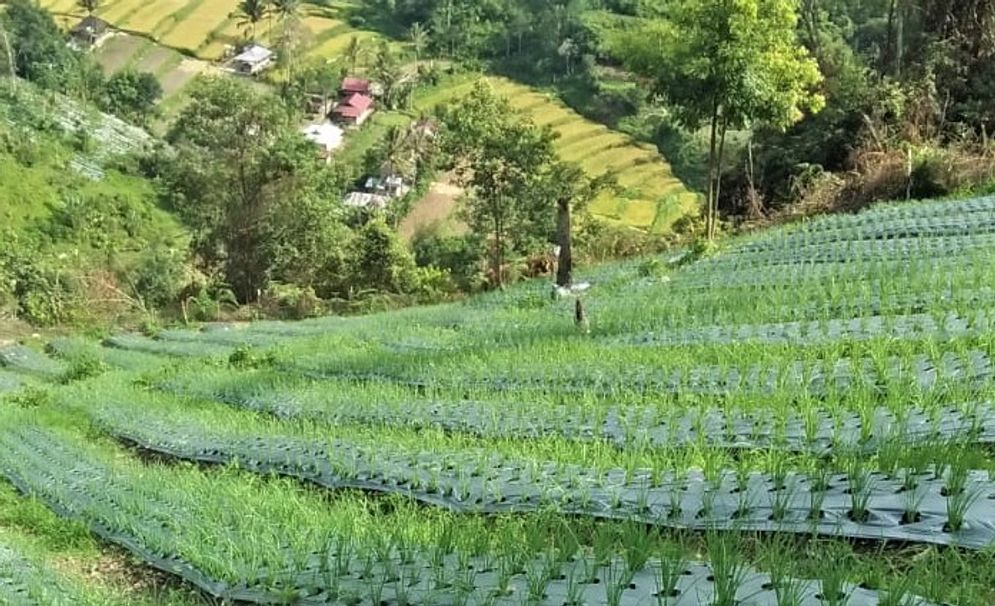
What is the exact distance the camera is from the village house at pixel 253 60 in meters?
64.2

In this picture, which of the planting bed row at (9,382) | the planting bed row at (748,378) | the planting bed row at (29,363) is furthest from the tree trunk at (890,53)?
the planting bed row at (9,382)

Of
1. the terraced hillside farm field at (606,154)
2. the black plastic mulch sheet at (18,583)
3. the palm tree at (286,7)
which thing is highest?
the black plastic mulch sheet at (18,583)

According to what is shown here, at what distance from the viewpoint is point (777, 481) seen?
3.18 metres

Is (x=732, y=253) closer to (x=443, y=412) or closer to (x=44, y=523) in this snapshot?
(x=443, y=412)

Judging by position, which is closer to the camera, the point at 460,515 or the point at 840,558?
the point at 840,558

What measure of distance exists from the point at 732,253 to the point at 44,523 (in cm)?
1085

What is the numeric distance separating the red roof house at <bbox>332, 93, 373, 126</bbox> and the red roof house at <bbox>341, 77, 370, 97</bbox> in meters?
0.35

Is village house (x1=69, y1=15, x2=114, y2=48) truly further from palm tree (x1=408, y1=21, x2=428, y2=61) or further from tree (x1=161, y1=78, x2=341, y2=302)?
tree (x1=161, y1=78, x2=341, y2=302)

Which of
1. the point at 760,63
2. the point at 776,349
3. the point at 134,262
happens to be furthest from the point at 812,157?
the point at 134,262

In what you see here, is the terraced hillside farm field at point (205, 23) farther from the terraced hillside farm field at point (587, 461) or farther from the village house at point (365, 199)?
the terraced hillside farm field at point (587, 461)

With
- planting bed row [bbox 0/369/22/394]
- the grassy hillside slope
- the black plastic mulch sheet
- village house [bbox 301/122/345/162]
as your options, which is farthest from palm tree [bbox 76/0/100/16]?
the black plastic mulch sheet

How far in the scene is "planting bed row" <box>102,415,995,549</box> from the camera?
2.63 m

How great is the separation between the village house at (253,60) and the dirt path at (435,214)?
23394 millimetres

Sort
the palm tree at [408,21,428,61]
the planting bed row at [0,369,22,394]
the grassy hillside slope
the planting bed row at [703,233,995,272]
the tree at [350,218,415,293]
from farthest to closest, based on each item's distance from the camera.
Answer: the palm tree at [408,21,428,61]
the grassy hillside slope
the tree at [350,218,415,293]
the planting bed row at [0,369,22,394]
the planting bed row at [703,233,995,272]
